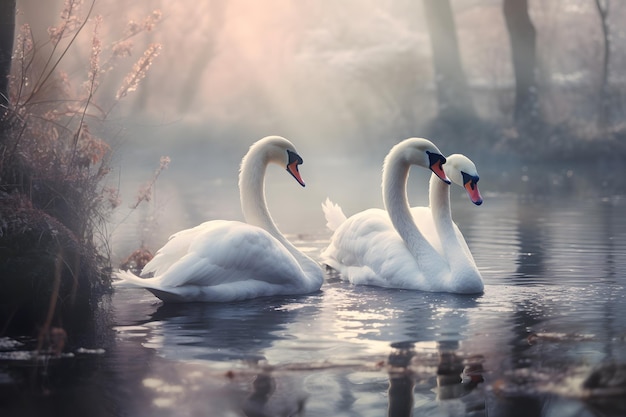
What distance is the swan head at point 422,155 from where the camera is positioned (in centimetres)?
984

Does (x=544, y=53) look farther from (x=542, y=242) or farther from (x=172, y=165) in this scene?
(x=542, y=242)

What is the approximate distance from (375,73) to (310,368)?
34248mm

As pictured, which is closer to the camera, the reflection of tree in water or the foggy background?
the reflection of tree in water

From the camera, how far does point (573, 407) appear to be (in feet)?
17.7

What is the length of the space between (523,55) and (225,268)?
21.2 meters

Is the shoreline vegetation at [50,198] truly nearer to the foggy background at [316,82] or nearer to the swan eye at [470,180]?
the swan eye at [470,180]

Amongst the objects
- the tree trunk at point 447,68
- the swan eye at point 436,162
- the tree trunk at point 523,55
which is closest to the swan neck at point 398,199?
the swan eye at point 436,162

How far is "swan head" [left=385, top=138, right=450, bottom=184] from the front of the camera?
9836 mm

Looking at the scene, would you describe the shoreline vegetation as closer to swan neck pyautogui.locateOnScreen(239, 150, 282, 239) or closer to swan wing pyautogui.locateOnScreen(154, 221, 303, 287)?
swan wing pyautogui.locateOnScreen(154, 221, 303, 287)

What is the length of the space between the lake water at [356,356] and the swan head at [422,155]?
109 cm

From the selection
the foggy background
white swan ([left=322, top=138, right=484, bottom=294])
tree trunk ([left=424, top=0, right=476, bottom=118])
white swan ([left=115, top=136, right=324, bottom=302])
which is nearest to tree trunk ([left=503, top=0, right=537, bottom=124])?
the foggy background

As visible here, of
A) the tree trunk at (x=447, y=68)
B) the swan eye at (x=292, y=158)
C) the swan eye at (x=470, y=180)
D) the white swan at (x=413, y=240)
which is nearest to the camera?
the white swan at (x=413, y=240)

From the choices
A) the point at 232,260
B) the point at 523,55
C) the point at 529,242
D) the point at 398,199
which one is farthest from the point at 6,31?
the point at 523,55

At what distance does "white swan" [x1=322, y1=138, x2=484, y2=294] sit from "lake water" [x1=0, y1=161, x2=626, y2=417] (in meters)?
Answer: 0.22
